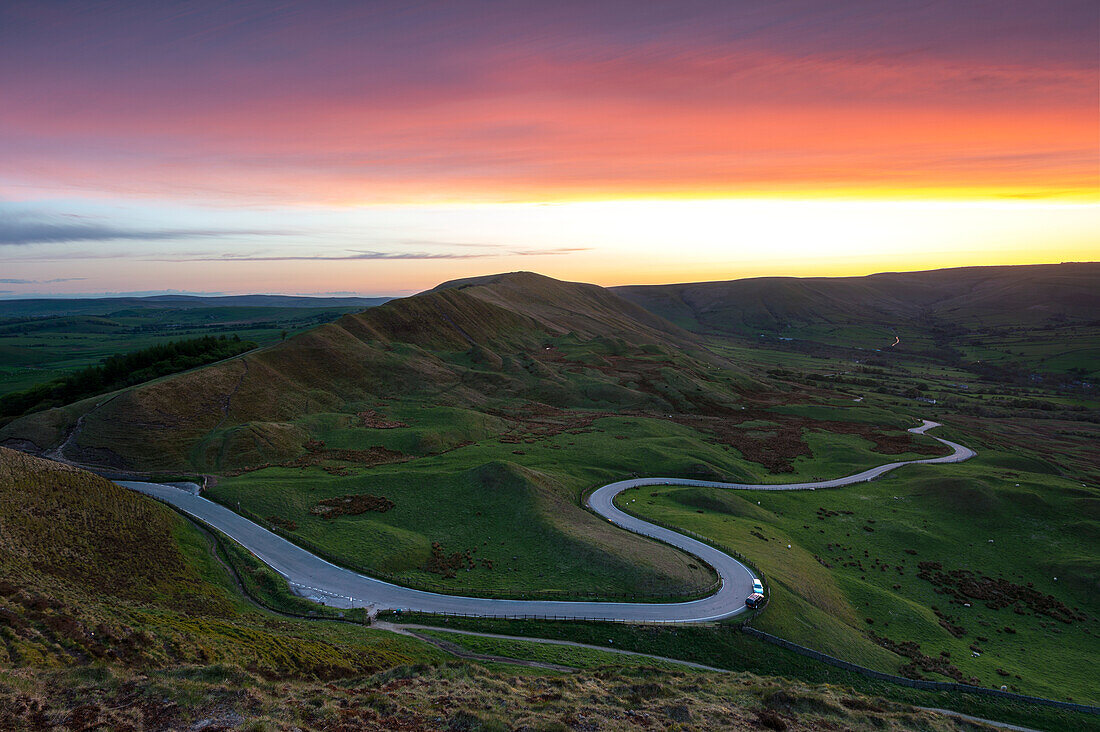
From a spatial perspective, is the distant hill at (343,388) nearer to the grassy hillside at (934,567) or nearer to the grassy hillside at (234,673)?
the grassy hillside at (234,673)

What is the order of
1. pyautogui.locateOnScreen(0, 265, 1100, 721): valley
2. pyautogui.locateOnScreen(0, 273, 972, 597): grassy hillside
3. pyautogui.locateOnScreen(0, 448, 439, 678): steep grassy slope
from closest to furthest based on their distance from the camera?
1. pyautogui.locateOnScreen(0, 448, 439, 678): steep grassy slope
2. pyautogui.locateOnScreen(0, 265, 1100, 721): valley
3. pyautogui.locateOnScreen(0, 273, 972, 597): grassy hillside

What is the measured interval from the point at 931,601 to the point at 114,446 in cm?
12070

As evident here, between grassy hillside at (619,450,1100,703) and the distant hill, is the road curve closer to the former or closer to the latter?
grassy hillside at (619,450,1100,703)

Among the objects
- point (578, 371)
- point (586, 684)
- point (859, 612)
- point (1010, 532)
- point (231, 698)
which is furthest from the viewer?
point (578, 371)

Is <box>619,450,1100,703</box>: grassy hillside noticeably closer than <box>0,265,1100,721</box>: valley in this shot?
Yes

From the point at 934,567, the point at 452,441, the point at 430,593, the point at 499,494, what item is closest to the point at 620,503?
the point at 499,494

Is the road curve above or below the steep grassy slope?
below

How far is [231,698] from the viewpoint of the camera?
24016mm

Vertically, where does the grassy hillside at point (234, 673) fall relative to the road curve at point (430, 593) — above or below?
above

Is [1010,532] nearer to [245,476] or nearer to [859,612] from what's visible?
[859,612]

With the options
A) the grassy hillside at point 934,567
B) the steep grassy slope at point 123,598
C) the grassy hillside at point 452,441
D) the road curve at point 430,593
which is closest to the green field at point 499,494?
the grassy hillside at point 452,441

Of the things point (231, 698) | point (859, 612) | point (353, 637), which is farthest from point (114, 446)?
point (859, 612)

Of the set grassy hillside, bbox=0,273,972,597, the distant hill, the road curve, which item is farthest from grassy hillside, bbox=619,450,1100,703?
the distant hill

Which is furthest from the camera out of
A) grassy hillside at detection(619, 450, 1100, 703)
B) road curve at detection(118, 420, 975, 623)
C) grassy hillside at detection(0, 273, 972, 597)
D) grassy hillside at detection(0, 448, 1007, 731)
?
grassy hillside at detection(0, 273, 972, 597)
